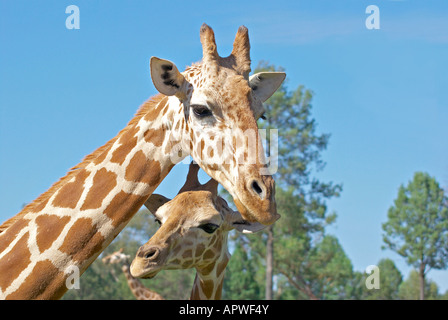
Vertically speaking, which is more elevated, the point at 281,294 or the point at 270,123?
the point at 270,123

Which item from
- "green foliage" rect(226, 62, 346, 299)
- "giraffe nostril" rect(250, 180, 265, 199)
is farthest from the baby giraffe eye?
"green foliage" rect(226, 62, 346, 299)

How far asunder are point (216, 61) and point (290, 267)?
33.4 meters

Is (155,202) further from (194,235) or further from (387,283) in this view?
(387,283)

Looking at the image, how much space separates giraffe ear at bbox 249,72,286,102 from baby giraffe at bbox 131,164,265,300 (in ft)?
3.46

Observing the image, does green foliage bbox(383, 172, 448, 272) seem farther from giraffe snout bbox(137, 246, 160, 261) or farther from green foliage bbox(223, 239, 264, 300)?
giraffe snout bbox(137, 246, 160, 261)

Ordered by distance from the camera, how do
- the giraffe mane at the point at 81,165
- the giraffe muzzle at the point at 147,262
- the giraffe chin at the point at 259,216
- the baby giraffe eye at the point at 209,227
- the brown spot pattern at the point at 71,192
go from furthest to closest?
the baby giraffe eye at the point at 209,227, the giraffe mane at the point at 81,165, the giraffe muzzle at the point at 147,262, the brown spot pattern at the point at 71,192, the giraffe chin at the point at 259,216

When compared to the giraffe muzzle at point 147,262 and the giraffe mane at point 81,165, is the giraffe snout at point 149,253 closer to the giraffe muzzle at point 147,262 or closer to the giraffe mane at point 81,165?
the giraffe muzzle at point 147,262

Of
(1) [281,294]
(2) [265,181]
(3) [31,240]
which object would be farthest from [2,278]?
(1) [281,294]

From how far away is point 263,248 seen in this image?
121ft

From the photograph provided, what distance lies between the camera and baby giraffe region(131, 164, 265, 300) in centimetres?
539

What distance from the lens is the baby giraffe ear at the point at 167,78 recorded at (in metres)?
4.79

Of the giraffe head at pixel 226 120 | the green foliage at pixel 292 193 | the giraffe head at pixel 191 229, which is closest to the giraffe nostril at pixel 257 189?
the giraffe head at pixel 226 120

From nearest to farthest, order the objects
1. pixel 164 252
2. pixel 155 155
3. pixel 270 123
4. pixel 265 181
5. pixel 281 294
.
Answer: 1. pixel 265 181
2. pixel 155 155
3. pixel 164 252
4. pixel 270 123
5. pixel 281 294
